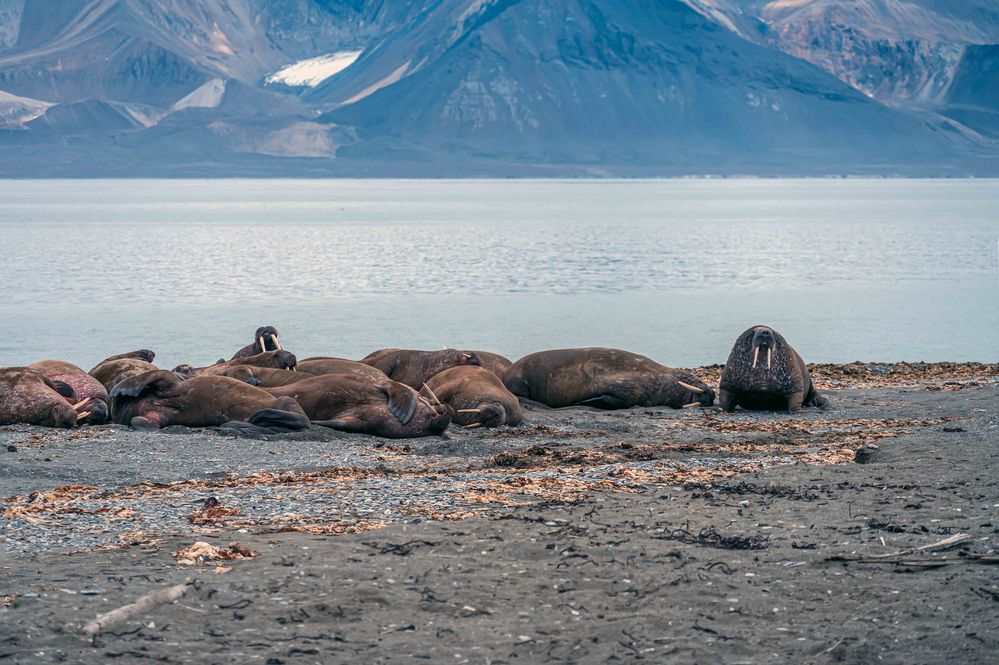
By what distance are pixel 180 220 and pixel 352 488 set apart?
4178 inches

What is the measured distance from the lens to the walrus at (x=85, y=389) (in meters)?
13.9

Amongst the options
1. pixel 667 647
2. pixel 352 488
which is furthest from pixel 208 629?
pixel 352 488

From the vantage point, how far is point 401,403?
1334cm

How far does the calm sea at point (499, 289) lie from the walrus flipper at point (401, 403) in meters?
13.2

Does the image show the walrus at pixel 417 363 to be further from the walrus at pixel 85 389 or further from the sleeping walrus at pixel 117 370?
the walrus at pixel 85 389

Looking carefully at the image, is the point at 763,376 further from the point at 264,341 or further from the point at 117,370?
the point at 117,370

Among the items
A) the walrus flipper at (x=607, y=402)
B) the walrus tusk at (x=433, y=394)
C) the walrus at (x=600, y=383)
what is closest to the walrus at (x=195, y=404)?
the walrus tusk at (x=433, y=394)

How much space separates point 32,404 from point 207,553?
22.9ft

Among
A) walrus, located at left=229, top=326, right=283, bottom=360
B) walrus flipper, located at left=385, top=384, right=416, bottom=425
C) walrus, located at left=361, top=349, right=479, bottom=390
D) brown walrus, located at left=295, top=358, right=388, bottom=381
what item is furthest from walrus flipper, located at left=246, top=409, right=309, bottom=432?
walrus, located at left=229, top=326, right=283, bottom=360

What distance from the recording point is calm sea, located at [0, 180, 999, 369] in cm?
2998

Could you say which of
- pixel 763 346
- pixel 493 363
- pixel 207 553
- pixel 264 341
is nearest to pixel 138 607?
pixel 207 553

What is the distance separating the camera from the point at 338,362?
15328 mm

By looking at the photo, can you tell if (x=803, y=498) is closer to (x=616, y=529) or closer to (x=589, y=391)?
(x=616, y=529)

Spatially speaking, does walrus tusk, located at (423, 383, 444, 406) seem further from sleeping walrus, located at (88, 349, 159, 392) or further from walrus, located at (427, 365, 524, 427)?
sleeping walrus, located at (88, 349, 159, 392)
